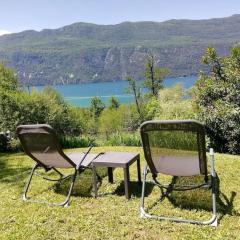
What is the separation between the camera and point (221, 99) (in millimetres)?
11961

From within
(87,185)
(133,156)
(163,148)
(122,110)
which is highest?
(163,148)

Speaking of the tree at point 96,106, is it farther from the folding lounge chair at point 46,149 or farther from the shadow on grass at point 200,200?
the shadow on grass at point 200,200

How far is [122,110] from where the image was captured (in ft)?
209

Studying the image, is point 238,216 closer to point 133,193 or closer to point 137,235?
point 137,235

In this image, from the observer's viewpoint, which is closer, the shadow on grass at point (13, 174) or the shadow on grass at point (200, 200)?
the shadow on grass at point (200, 200)

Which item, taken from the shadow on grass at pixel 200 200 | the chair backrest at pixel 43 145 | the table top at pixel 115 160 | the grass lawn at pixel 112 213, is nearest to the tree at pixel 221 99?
the grass lawn at pixel 112 213

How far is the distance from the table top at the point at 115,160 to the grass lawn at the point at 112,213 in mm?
482

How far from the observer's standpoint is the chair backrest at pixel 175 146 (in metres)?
4.41

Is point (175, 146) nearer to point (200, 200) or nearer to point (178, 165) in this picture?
point (178, 165)

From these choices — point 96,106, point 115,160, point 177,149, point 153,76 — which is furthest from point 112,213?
point 96,106

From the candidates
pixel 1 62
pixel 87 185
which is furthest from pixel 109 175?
pixel 1 62

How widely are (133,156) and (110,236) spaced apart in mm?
1771

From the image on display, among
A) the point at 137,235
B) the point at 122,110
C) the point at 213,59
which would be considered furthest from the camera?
the point at 122,110

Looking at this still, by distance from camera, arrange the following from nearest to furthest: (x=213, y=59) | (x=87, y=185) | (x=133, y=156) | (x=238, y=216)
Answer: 1. (x=238, y=216)
2. (x=133, y=156)
3. (x=87, y=185)
4. (x=213, y=59)
